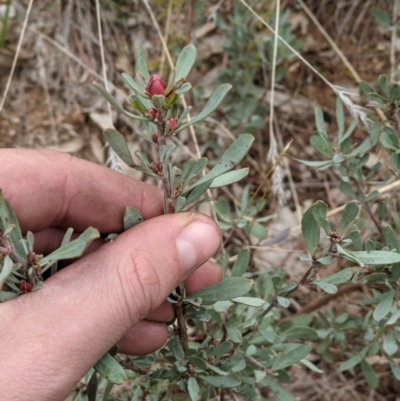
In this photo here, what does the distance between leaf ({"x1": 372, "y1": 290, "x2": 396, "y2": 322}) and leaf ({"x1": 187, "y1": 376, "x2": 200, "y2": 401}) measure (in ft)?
1.79

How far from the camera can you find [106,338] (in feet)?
4.48

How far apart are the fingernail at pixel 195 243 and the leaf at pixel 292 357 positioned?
0.49 m

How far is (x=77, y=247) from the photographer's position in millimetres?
1186

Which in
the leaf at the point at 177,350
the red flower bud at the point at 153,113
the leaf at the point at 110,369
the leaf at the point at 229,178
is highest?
the red flower bud at the point at 153,113

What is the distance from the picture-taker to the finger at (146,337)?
177 cm

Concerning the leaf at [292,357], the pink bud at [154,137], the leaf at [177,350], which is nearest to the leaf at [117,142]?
the pink bud at [154,137]

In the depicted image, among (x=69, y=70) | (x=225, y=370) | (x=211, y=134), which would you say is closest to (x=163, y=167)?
(x=225, y=370)

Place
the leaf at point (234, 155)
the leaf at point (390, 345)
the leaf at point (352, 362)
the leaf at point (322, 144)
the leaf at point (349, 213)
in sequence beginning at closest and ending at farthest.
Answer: the leaf at point (234, 155)
the leaf at point (349, 213)
the leaf at point (390, 345)
the leaf at point (322, 144)
the leaf at point (352, 362)

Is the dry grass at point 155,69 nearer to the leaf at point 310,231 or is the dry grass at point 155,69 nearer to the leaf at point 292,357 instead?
the leaf at point 292,357

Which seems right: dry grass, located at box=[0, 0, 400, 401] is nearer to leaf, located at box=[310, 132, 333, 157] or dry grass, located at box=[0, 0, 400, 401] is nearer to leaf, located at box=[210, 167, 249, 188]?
leaf, located at box=[310, 132, 333, 157]

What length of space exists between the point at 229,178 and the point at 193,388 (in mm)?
629

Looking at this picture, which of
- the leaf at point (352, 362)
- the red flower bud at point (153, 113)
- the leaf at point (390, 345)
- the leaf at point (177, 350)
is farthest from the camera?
the leaf at point (352, 362)

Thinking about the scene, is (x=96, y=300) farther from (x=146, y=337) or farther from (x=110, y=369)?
(x=146, y=337)

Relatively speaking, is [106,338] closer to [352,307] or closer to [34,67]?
[352,307]
